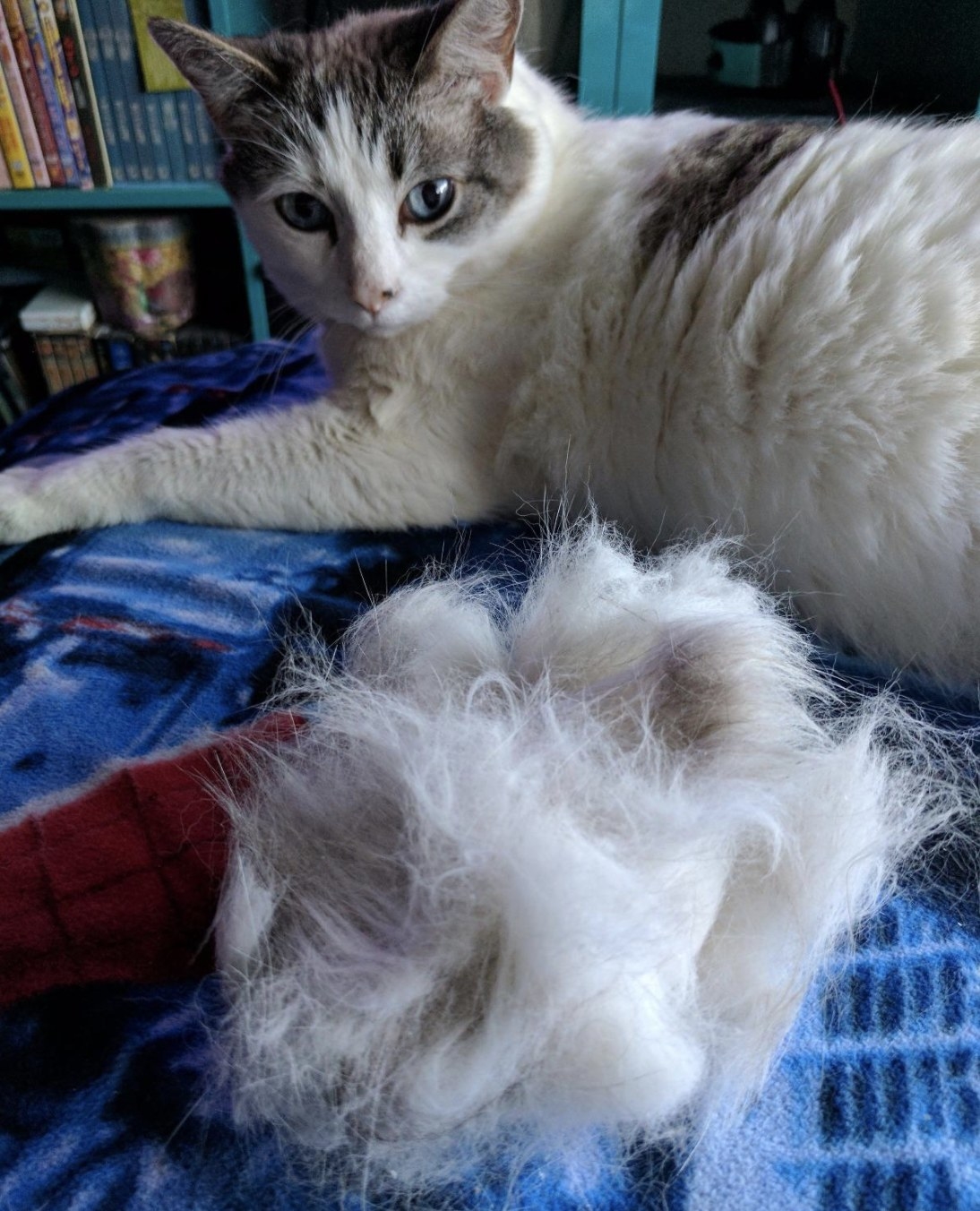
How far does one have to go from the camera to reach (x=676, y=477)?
0.84m

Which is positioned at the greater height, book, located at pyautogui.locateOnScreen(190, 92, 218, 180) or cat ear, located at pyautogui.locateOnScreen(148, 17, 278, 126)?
cat ear, located at pyautogui.locateOnScreen(148, 17, 278, 126)

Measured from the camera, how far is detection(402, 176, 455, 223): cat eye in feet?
2.95

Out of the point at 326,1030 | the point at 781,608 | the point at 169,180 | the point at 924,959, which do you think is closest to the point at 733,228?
the point at 781,608

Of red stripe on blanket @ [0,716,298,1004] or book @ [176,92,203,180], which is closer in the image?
red stripe on blanket @ [0,716,298,1004]

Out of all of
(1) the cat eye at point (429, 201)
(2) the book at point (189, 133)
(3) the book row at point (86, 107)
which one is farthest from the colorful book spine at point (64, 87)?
(1) the cat eye at point (429, 201)

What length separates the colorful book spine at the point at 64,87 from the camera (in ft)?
5.74

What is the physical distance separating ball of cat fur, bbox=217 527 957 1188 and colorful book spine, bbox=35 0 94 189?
1863 mm

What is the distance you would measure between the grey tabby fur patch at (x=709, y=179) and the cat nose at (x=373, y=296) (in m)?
0.27

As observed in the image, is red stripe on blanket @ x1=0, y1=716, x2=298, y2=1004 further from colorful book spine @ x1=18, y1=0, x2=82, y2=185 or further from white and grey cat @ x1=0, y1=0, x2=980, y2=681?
colorful book spine @ x1=18, y1=0, x2=82, y2=185

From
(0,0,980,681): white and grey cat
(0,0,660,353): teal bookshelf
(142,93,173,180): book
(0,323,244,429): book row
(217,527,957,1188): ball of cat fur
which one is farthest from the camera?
(0,323,244,429): book row

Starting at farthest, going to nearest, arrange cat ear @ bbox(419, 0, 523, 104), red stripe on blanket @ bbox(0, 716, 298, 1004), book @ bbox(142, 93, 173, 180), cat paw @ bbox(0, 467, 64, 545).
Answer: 1. book @ bbox(142, 93, 173, 180)
2. cat paw @ bbox(0, 467, 64, 545)
3. cat ear @ bbox(419, 0, 523, 104)
4. red stripe on blanket @ bbox(0, 716, 298, 1004)

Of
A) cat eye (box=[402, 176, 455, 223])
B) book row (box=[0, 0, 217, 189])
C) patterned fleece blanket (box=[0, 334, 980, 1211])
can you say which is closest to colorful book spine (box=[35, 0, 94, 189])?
book row (box=[0, 0, 217, 189])

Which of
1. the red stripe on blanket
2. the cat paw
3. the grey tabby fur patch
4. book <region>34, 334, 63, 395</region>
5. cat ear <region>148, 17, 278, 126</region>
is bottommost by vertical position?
book <region>34, 334, 63, 395</region>

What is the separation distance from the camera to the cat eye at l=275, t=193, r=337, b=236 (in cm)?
91
